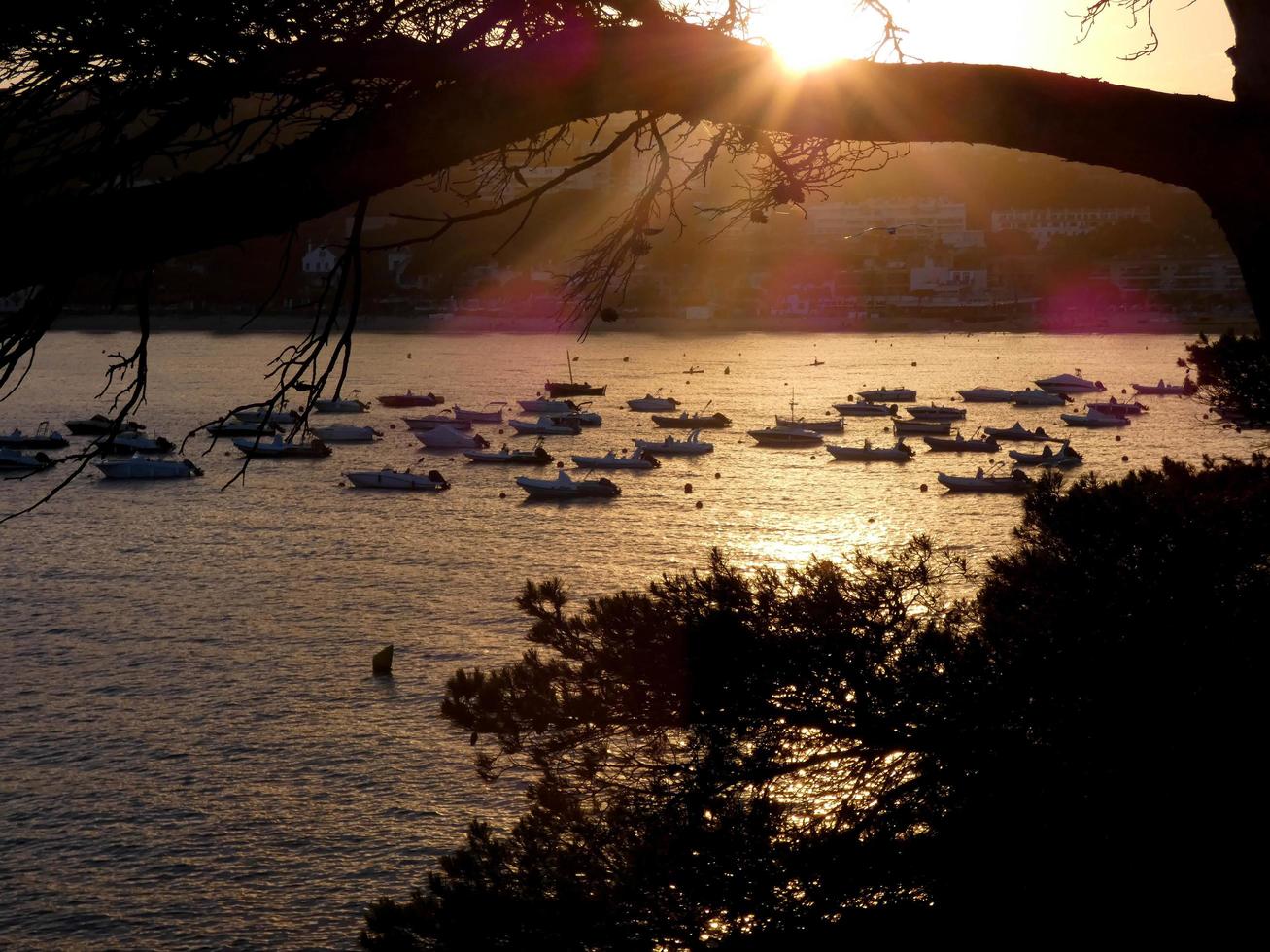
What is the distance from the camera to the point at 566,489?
36.6 metres

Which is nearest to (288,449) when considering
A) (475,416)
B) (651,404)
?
(475,416)

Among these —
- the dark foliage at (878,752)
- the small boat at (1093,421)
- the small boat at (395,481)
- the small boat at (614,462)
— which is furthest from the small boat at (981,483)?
the dark foliage at (878,752)

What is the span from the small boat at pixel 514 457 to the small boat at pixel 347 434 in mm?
6919

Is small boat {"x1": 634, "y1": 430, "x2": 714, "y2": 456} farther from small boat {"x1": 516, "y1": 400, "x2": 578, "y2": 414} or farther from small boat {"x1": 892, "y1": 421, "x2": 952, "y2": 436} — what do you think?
Result: small boat {"x1": 516, "y1": 400, "x2": 578, "y2": 414}

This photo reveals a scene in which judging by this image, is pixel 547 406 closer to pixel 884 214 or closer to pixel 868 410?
pixel 868 410

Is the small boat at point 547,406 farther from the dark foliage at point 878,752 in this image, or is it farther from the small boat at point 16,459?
the dark foliage at point 878,752

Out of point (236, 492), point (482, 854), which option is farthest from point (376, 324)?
point (482, 854)

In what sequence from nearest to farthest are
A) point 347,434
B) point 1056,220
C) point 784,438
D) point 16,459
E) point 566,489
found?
1. point 566,489
2. point 16,459
3. point 784,438
4. point 347,434
5. point 1056,220

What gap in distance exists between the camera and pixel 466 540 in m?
31.0

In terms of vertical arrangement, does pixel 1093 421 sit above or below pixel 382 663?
above

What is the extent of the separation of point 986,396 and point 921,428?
14.3 meters

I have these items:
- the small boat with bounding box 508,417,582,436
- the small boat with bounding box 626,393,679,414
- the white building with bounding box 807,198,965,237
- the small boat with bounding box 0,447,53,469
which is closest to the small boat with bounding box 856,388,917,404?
the small boat with bounding box 626,393,679,414

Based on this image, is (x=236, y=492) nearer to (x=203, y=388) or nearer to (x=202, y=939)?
(x=202, y=939)

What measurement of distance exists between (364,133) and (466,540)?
2878 cm
